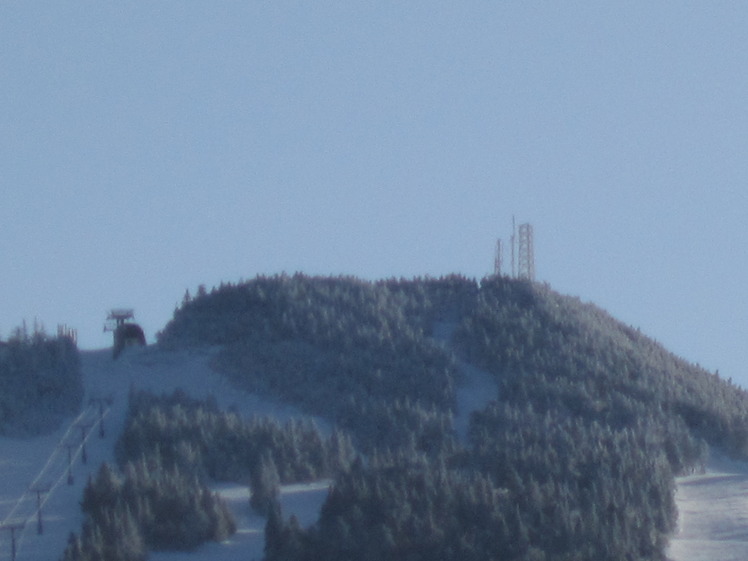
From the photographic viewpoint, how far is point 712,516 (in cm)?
2675

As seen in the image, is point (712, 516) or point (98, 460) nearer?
point (712, 516)

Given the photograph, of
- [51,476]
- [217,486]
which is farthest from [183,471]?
[51,476]

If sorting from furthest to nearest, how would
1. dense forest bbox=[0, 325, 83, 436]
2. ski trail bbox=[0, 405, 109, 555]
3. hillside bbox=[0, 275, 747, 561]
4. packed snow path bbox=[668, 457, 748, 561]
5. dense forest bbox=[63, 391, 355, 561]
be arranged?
dense forest bbox=[0, 325, 83, 436], ski trail bbox=[0, 405, 109, 555], packed snow path bbox=[668, 457, 748, 561], dense forest bbox=[63, 391, 355, 561], hillside bbox=[0, 275, 747, 561]

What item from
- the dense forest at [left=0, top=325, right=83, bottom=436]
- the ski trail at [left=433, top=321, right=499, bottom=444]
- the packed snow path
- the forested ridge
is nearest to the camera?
the forested ridge

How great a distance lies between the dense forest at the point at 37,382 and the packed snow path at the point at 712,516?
12.9 meters

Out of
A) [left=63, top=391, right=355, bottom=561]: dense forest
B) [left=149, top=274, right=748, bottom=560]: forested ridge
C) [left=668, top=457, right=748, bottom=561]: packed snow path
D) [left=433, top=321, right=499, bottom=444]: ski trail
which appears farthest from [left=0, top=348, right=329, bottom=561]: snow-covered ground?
[left=668, top=457, right=748, bottom=561]: packed snow path

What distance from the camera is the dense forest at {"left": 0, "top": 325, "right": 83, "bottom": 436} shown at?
3094cm

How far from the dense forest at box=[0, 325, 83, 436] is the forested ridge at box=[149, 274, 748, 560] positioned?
3.15 m

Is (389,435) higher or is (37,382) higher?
(37,382)

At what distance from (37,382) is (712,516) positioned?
14.8 metres

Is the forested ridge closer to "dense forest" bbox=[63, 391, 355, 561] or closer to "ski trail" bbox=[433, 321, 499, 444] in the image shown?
"ski trail" bbox=[433, 321, 499, 444]

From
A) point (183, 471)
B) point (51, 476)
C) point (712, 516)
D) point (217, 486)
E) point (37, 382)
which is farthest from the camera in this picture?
point (37, 382)

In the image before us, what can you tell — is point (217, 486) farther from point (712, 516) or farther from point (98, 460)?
point (712, 516)

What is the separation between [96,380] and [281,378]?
446cm
